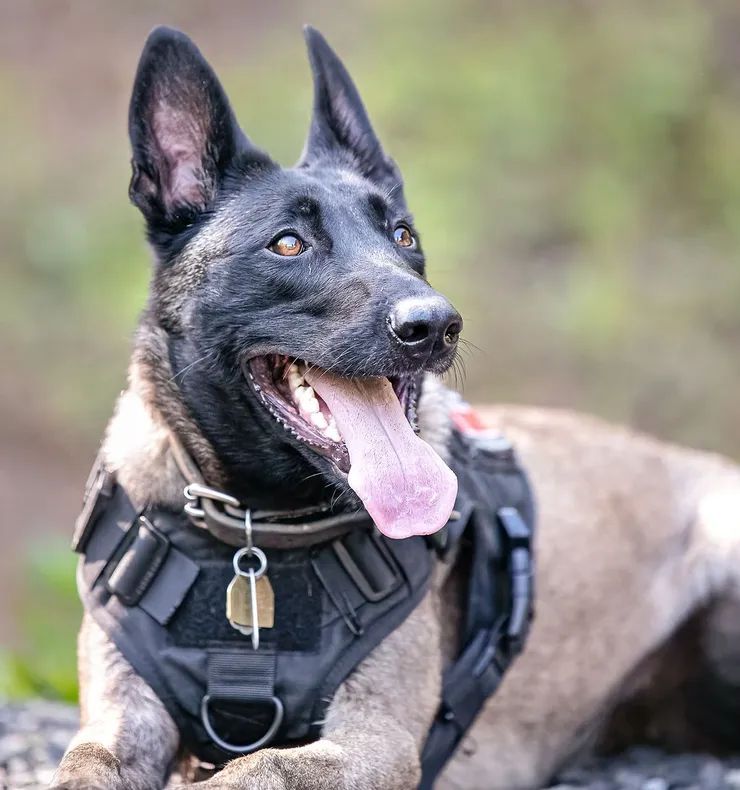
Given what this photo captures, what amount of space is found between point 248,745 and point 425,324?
1.31 metres

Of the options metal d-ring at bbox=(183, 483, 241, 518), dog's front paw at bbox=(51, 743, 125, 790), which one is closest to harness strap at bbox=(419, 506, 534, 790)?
metal d-ring at bbox=(183, 483, 241, 518)

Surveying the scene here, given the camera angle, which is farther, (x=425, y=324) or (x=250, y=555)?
(x=250, y=555)

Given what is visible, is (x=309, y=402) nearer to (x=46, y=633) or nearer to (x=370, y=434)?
(x=370, y=434)

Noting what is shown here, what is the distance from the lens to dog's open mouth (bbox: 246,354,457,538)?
329 centimetres

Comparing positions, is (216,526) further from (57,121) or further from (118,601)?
(57,121)

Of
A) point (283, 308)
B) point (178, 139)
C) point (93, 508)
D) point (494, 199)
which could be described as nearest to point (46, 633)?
point (93, 508)

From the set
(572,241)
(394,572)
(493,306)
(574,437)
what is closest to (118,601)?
(394,572)

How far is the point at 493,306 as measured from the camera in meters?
11.2

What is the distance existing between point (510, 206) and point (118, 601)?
30.5ft

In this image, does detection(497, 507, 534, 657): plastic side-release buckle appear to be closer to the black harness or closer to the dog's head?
the black harness

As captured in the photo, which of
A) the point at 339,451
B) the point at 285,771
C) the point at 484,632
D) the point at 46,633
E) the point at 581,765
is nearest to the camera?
the point at 285,771

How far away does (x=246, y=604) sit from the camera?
11.3ft

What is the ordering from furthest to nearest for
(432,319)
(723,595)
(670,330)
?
(670,330) < (723,595) < (432,319)

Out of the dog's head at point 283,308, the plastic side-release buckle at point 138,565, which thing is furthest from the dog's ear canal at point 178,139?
the plastic side-release buckle at point 138,565
